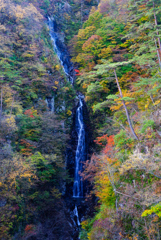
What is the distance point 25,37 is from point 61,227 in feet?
74.6

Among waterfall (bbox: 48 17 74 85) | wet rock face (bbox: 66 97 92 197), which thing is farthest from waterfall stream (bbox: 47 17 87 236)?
waterfall (bbox: 48 17 74 85)

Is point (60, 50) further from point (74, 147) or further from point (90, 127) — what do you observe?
point (74, 147)

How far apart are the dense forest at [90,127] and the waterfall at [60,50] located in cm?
293

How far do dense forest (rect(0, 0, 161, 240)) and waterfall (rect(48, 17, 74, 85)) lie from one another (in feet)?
9.60

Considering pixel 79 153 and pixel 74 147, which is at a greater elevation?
pixel 74 147

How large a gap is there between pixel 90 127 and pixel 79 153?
13.0 ft

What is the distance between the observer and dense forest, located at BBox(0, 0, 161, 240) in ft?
29.5

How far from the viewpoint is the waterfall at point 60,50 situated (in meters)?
29.6

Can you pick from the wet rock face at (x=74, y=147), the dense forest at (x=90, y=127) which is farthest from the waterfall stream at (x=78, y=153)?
the dense forest at (x=90, y=127)

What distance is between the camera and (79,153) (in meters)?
21.9

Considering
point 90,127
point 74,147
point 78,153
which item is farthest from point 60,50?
point 78,153

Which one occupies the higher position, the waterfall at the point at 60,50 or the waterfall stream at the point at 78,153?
the waterfall at the point at 60,50

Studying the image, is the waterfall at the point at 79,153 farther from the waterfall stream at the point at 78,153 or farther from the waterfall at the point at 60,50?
the waterfall at the point at 60,50

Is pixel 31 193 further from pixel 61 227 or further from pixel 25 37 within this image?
pixel 25 37
